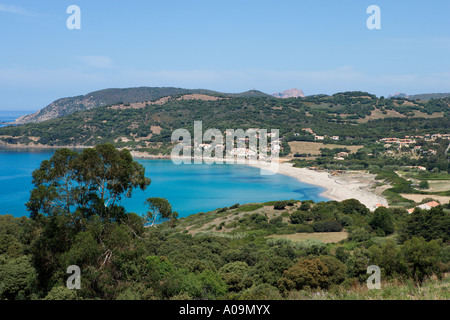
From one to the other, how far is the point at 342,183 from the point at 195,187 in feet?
59.5

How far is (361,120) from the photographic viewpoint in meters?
101

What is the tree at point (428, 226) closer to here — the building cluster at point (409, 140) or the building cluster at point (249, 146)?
the building cluster at point (409, 140)

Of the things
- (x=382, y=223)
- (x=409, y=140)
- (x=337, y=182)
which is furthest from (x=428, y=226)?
(x=409, y=140)

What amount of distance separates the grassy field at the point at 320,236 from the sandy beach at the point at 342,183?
45.3ft

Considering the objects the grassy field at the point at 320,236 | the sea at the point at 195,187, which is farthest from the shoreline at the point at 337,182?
the grassy field at the point at 320,236

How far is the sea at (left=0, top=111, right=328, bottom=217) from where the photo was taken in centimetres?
3894

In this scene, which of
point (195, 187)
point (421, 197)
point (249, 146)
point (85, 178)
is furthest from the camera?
point (249, 146)

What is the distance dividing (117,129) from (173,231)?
81.7 m

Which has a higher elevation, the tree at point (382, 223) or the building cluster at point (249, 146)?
the building cluster at point (249, 146)

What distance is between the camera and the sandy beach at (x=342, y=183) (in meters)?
37.2

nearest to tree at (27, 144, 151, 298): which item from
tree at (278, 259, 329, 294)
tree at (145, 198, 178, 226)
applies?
tree at (145, 198, 178, 226)

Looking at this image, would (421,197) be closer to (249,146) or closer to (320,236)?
(320,236)

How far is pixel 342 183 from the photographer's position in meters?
46.3

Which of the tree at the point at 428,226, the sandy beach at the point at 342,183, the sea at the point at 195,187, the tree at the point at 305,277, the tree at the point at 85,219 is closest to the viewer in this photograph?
the tree at the point at 85,219
